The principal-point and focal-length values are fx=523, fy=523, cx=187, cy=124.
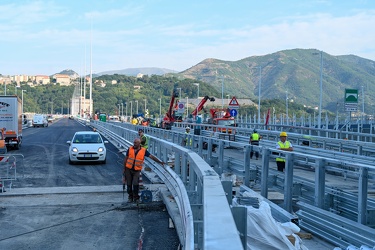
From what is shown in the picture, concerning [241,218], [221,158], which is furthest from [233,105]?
[241,218]

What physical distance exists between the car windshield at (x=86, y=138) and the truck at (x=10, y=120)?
8.04 metres

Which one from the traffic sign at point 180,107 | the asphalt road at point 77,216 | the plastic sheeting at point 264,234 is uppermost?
the traffic sign at point 180,107

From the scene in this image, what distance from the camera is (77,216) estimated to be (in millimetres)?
11328

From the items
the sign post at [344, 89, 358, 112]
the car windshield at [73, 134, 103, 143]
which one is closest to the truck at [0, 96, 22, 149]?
the car windshield at [73, 134, 103, 143]

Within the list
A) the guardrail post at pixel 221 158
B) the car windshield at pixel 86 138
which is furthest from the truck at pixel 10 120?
the guardrail post at pixel 221 158

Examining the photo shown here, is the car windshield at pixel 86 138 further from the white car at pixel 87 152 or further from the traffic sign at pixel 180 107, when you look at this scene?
the traffic sign at pixel 180 107

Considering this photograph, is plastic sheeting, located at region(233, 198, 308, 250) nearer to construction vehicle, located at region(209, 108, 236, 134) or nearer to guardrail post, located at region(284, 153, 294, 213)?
guardrail post, located at region(284, 153, 294, 213)

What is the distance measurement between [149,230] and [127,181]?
10.2 feet

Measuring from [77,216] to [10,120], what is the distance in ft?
68.9

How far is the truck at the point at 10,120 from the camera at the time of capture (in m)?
29.8

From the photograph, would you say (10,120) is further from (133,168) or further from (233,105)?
(133,168)

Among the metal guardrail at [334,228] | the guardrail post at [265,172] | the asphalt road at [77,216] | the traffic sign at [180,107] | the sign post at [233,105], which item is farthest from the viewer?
the traffic sign at [180,107]

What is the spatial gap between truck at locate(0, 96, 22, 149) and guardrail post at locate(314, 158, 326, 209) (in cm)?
2456

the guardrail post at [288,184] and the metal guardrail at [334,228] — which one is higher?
the guardrail post at [288,184]
